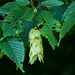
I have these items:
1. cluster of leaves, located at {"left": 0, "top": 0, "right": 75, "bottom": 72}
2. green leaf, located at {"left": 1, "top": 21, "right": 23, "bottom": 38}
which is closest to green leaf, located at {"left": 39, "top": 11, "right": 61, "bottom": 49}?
cluster of leaves, located at {"left": 0, "top": 0, "right": 75, "bottom": 72}

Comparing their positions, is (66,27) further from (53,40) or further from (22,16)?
(22,16)

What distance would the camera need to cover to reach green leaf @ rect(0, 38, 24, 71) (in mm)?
717

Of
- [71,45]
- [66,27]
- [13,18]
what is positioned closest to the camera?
[66,27]

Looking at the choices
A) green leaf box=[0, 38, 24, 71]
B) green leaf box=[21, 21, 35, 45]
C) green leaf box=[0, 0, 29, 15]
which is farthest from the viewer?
green leaf box=[21, 21, 35, 45]

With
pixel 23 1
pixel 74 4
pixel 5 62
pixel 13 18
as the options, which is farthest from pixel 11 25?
pixel 5 62

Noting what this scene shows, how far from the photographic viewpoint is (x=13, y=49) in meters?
0.76

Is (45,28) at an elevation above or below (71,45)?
above

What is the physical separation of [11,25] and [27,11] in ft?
0.40

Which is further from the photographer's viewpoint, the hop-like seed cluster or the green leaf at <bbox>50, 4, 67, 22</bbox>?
the green leaf at <bbox>50, 4, 67, 22</bbox>

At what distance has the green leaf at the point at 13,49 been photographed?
72 centimetres

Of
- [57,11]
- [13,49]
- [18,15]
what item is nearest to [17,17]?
[18,15]

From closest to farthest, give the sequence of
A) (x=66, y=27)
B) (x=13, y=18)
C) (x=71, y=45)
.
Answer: (x=66, y=27) < (x=13, y=18) < (x=71, y=45)

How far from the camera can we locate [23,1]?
2.80 feet

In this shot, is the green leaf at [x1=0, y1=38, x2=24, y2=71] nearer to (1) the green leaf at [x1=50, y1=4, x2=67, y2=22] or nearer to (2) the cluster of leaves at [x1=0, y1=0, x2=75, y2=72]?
(2) the cluster of leaves at [x1=0, y1=0, x2=75, y2=72]
